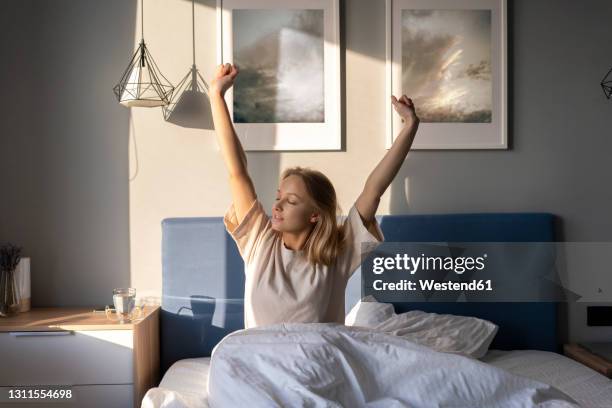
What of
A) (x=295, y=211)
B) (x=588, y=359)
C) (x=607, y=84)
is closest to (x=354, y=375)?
(x=295, y=211)

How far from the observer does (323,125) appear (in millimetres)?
2941

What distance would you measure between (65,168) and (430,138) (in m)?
1.52

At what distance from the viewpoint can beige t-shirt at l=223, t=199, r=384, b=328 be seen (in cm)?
196

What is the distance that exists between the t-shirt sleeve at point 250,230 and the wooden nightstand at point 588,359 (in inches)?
55.2

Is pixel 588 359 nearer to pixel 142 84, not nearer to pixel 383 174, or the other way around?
pixel 383 174

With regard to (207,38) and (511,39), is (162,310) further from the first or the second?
(511,39)

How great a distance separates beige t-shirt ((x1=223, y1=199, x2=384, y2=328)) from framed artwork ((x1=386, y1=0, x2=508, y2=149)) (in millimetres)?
1025

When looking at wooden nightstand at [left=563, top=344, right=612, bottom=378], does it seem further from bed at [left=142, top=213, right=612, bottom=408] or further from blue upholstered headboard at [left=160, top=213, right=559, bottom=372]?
blue upholstered headboard at [left=160, top=213, right=559, bottom=372]

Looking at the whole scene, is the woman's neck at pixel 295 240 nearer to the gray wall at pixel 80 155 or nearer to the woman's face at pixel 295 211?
the woman's face at pixel 295 211

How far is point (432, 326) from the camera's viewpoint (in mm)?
2686

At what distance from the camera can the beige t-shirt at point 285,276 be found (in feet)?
6.44

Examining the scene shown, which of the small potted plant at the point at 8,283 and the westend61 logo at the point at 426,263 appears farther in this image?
the westend61 logo at the point at 426,263

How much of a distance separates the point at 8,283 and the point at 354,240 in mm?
1435

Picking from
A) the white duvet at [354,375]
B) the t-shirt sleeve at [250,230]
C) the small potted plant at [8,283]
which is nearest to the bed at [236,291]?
the small potted plant at [8,283]
